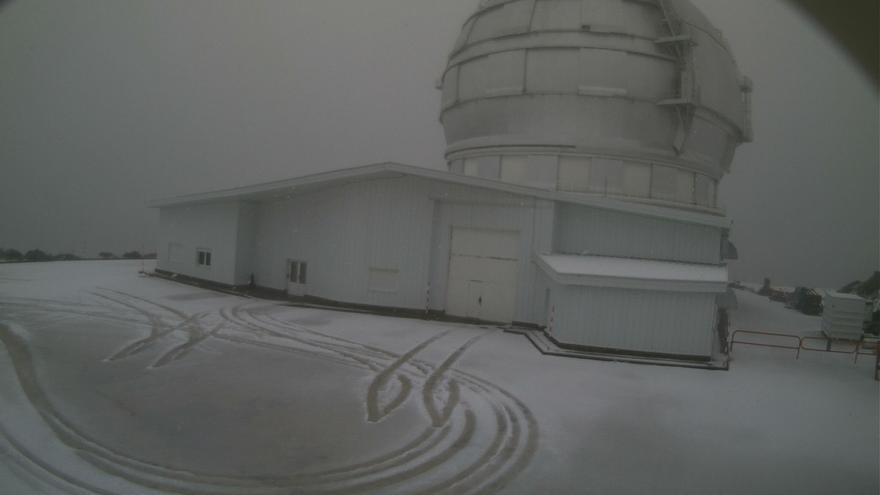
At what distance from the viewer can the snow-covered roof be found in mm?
13828

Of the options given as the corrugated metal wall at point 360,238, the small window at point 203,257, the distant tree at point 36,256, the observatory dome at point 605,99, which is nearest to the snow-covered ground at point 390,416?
the corrugated metal wall at point 360,238

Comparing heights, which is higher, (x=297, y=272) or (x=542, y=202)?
(x=542, y=202)

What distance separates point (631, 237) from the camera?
17.8m

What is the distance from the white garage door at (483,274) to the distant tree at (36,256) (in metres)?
27.3

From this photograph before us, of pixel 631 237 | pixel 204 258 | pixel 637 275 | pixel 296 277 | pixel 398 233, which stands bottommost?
pixel 296 277

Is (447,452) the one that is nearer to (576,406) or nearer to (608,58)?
(576,406)

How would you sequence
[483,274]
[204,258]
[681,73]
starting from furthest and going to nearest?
[204,258] → [681,73] → [483,274]

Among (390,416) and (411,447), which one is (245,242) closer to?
(390,416)

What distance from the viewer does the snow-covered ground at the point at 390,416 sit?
6.32 m

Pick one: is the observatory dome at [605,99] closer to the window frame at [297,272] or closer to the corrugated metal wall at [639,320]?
the corrugated metal wall at [639,320]

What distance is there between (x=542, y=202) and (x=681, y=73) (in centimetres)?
1024

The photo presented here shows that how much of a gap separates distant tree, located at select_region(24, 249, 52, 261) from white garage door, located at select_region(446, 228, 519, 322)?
2733cm

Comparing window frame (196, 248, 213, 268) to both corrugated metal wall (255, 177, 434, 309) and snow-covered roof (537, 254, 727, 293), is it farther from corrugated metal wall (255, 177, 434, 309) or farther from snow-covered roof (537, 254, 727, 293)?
snow-covered roof (537, 254, 727, 293)

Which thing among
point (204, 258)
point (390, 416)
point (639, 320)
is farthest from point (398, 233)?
point (390, 416)
